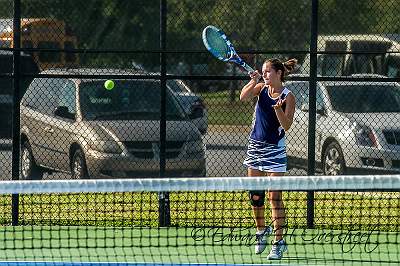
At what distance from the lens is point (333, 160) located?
468 inches

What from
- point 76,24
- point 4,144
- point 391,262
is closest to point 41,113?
point 4,144

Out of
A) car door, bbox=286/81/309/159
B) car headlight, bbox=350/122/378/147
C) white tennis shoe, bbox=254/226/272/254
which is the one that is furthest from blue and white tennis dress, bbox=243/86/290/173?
car headlight, bbox=350/122/378/147

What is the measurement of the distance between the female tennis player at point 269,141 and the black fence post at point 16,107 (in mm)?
2559

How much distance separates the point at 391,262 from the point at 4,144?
4339 millimetres

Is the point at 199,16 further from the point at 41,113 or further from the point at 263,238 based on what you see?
the point at 263,238

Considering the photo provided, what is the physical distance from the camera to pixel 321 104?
11.7 metres

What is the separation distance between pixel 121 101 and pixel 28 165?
1.11 m

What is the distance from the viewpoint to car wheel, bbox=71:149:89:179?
11445mm

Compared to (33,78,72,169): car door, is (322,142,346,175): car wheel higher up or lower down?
lower down

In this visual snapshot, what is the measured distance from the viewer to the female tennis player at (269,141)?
8.73 m

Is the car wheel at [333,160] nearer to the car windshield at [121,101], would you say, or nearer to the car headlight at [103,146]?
the car windshield at [121,101]

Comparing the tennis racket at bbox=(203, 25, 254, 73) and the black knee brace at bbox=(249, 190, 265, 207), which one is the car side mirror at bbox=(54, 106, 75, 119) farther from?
the black knee brace at bbox=(249, 190, 265, 207)

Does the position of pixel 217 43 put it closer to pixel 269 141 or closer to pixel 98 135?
pixel 269 141

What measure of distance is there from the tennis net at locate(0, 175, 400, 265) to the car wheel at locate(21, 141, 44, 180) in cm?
22
